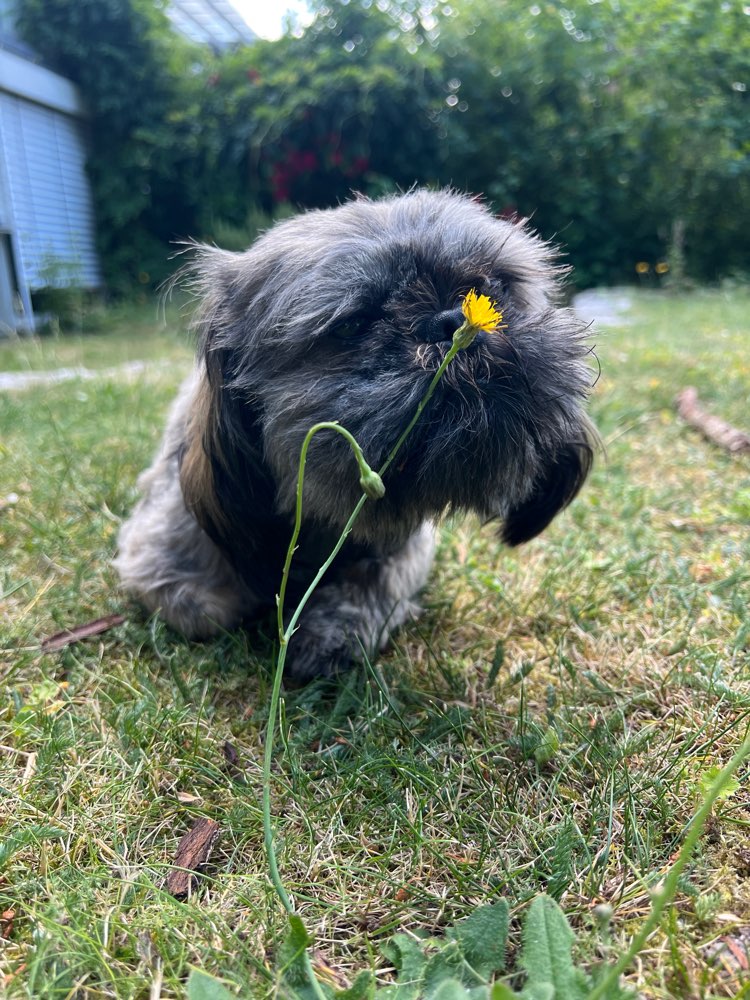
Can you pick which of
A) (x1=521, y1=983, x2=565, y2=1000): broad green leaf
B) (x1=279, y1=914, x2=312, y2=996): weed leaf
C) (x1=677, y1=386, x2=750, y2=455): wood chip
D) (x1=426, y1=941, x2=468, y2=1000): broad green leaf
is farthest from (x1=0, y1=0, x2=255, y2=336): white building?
(x1=521, y1=983, x2=565, y2=1000): broad green leaf

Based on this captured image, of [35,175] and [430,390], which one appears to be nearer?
[430,390]

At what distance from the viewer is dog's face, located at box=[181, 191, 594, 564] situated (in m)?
1.66

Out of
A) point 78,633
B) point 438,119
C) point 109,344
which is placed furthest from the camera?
point 438,119

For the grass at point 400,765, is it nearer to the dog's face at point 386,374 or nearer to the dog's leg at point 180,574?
the dog's leg at point 180,574

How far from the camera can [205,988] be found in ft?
3.32

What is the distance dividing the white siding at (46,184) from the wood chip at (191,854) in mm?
9155

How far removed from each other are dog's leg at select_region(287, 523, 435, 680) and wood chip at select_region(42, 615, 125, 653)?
589 millimetres

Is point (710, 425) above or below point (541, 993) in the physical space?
above

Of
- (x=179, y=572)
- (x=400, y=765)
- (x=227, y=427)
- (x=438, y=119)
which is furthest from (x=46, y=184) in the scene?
(x=400, y=765)

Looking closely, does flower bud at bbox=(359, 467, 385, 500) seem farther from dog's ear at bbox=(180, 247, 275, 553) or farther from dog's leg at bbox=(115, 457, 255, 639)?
dog's leg at bbox=(115, 457, 255, 639)

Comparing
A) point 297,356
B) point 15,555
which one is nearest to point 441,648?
point 297,356

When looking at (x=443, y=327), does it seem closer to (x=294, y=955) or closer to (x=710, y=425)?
(x=294, y=955)

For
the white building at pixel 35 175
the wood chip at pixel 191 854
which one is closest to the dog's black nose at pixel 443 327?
the wood chip at pixel 191 854

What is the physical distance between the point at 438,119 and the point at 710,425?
405 inches
